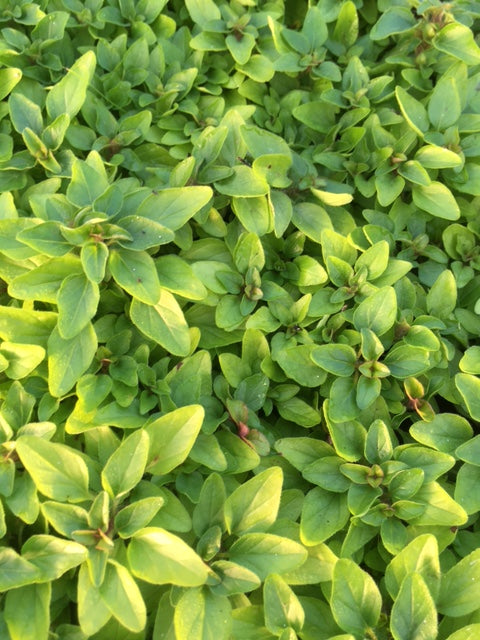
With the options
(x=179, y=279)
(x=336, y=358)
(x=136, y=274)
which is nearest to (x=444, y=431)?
(x=336, y=358)

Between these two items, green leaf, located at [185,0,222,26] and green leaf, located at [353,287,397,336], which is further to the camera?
green leaf, located at [185,0,222,26]

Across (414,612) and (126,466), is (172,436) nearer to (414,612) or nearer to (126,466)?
(126,466)

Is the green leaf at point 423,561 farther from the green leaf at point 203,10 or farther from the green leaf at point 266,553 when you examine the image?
the green leaf at point 203,10

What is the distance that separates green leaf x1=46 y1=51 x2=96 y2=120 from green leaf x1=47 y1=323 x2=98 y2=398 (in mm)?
828

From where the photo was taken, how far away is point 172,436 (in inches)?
62.2

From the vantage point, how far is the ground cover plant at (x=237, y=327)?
1.50m

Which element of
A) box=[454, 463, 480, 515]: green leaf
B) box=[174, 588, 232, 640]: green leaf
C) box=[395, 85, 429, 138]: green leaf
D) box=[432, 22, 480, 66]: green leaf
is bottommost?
box=[174, 588, 232, 640]: green leaf

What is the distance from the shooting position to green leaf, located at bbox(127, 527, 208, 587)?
138 centimetres

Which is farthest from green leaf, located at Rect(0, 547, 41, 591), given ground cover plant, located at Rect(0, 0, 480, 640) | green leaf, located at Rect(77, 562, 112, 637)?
green leaf, located at Rect(77, 562, 112, 637)

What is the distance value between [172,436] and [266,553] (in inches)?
15.2

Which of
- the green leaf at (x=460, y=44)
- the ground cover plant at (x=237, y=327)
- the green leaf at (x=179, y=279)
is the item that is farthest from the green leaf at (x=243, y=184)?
the green leaf at (x=460, y=44)

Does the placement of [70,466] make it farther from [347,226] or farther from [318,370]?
[347,226]

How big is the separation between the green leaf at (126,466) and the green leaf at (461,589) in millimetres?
857

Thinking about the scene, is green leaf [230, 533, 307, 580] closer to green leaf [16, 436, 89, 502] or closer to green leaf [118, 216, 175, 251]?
green leaf [16, 436, 89, 502]
